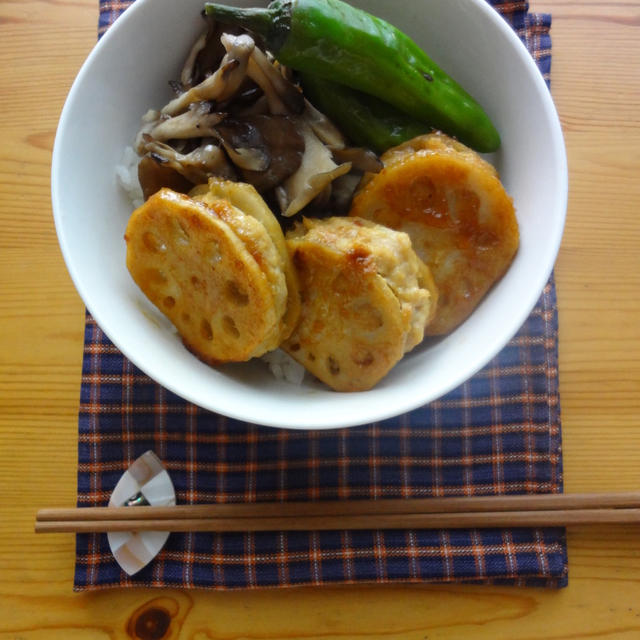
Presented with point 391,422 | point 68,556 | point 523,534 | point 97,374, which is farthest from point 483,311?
point 68,556

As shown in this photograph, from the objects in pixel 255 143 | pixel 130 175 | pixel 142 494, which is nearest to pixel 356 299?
pixel 255 143

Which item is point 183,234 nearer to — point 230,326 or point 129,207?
point 230,326

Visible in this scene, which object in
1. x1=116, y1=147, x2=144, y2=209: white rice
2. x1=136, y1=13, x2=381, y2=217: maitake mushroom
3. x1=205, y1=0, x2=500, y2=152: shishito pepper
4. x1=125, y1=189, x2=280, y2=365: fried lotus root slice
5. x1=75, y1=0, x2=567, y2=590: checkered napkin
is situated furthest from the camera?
x1=75, y1=0, x2=567, y2=590: checkered napkin

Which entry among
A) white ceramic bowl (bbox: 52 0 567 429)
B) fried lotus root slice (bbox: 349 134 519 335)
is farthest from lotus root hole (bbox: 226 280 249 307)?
fried lotus root slice (bbox: 349 134 519 335)

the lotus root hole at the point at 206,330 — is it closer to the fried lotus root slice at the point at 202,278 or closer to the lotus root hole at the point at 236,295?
the fried lotus root slice at the point at 202,278

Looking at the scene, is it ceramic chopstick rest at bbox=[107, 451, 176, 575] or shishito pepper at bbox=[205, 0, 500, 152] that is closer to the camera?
shishito pepper at bbox=[205, 0, 500, 152]

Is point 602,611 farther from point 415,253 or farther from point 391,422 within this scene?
point 415,253

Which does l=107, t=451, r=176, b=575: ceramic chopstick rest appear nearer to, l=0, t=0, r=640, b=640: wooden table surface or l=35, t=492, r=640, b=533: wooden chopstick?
l=35, t=492, r=640, b=533: wooden chopstick
